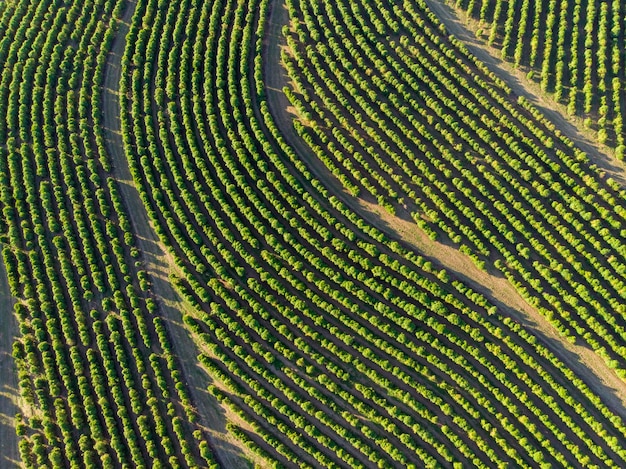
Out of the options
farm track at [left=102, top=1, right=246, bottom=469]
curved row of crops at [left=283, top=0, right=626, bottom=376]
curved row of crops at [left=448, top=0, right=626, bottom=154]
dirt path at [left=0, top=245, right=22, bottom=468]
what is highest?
curved row of crops at [left=448, top=0, right=626, bottom=154]

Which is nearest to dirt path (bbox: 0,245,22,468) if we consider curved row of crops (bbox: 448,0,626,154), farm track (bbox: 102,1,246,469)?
farm track (bbox: 102,1,246,469)

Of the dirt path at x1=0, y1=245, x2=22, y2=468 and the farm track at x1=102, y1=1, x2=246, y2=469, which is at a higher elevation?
the farm track at x1=102, y1=1, x2=246, y2=469

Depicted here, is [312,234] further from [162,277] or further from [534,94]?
[534,94]

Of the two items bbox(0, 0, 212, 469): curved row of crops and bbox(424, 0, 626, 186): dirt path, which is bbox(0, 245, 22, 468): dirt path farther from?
bbox(424, 0, 626, 186): dirt path

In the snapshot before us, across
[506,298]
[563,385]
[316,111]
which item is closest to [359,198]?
[316,111]

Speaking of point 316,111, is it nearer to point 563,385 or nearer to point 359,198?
point 359,198

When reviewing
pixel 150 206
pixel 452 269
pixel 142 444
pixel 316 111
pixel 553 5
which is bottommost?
pixel 142 444
